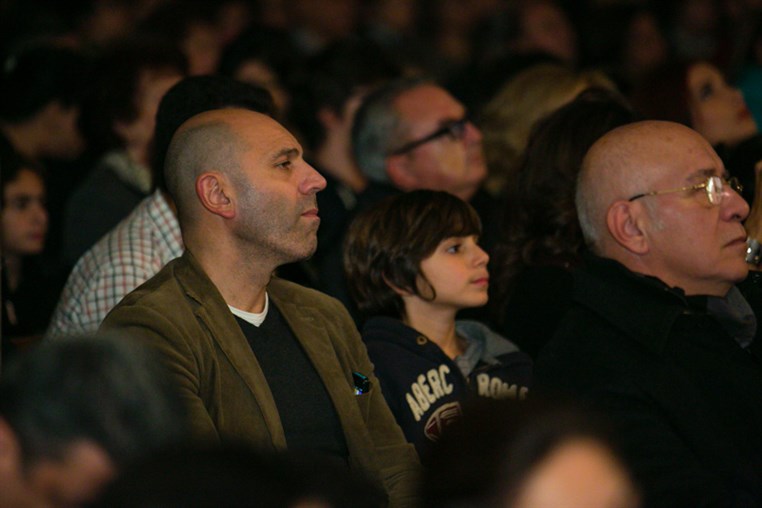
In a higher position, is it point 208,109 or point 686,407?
point 208,109

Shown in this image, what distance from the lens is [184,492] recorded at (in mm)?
1466

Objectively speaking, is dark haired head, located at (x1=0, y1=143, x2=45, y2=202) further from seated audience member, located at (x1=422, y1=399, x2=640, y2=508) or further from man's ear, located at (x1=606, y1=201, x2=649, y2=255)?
seated audience member, located at (x1=422, y1=399, x2=640, y2=508)

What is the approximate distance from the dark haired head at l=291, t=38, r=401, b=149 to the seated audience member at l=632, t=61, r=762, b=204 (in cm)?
126

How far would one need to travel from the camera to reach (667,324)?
2.82m

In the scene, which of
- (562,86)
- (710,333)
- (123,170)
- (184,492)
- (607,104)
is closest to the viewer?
(184,492)

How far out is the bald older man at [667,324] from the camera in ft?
8.77

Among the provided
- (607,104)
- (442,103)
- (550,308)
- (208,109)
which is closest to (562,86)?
(442,103)

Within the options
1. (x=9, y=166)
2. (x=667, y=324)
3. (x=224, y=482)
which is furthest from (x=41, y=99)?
(x=224, y=482)

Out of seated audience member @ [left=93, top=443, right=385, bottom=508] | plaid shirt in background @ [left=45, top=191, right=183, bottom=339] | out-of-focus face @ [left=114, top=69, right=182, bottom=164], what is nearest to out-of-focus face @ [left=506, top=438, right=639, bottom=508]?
seated audience member @ [left=93, top=443, right=385, bottom=508]

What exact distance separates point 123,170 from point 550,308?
1755mm

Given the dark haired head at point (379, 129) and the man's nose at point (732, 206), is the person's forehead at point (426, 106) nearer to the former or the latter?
the dark haired head at point (379, 129)

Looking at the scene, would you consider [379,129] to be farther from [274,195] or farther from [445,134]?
[274,195]

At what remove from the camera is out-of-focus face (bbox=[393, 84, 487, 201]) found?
14.9 feet

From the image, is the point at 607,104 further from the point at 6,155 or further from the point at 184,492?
the point at 184,492
